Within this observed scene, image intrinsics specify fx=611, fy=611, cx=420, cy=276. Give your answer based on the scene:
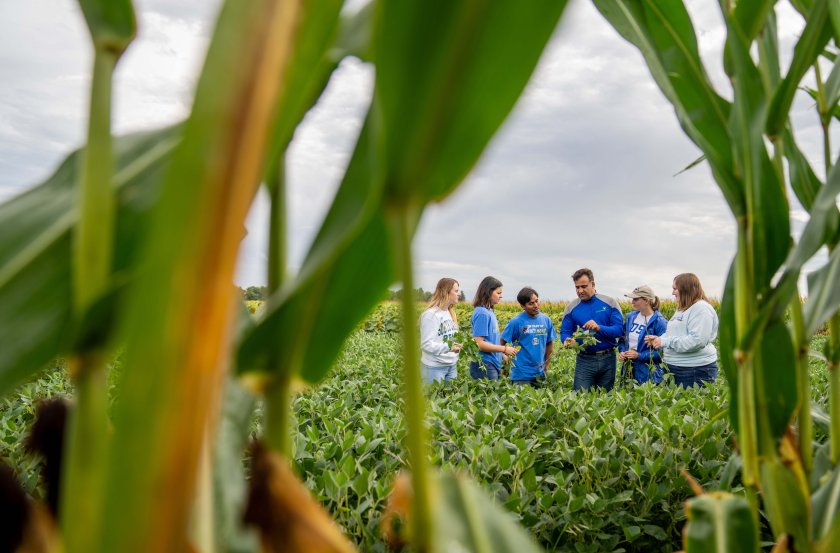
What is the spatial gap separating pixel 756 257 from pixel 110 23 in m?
0.75

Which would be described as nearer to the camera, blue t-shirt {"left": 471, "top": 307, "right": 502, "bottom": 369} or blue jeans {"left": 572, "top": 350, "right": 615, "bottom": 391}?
blue t-shirt {"left": 471, "top": 307, "right": 502, "bottom": 369}

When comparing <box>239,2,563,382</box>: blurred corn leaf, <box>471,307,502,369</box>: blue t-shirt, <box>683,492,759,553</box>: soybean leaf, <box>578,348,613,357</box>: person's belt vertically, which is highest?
<box>239,2,563,382</box>: blurred corn leaf

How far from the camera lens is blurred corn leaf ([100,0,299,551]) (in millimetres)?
180

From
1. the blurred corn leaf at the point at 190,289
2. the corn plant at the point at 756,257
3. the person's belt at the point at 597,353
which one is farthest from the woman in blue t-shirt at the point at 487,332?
the blurred corn leaf at the point at 190,289

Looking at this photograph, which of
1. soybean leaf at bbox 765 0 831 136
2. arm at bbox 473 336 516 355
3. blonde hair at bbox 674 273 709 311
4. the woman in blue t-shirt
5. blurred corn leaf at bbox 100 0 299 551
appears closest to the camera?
blurred corn leaf at bbox 100 0 299 551

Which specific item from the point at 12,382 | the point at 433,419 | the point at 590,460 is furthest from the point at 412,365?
the point at 433,419

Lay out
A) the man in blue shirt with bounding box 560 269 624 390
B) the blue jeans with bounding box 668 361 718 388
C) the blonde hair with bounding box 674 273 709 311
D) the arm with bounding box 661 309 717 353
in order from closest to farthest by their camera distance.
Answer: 1. the arm with bounding box 661 309 717 353
2. the blonde hair with bounding box 674 273 709 311
3. the blue jeans with bounding box 668 361 718 388
4. the man in blue shirt with bounding box 560 269 624 390

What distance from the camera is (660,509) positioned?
2295 mm

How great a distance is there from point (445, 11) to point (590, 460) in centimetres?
230

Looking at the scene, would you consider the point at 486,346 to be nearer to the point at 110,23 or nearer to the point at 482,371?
the point at 482,371

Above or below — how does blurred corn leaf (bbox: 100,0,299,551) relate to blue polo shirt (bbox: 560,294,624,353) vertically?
above

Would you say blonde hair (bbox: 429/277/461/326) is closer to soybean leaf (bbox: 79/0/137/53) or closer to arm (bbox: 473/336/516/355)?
arm (bbox: 473/336/516/355)

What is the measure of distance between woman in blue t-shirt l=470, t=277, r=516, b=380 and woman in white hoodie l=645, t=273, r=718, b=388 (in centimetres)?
143

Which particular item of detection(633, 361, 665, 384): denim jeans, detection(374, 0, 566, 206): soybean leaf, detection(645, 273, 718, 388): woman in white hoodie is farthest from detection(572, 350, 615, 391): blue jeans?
detection(374, 0, 566, 206): soybean leaf
